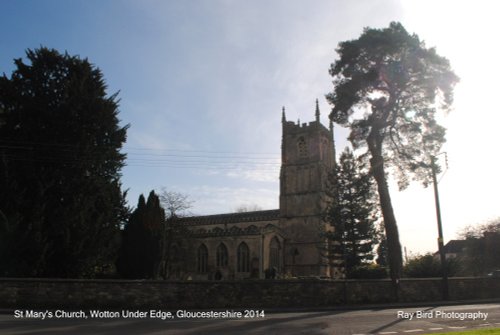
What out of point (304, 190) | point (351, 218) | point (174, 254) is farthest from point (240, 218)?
point (351, 218)

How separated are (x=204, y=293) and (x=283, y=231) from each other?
1447 inches

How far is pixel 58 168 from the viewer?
20.2m

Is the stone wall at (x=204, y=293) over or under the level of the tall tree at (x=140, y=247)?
under

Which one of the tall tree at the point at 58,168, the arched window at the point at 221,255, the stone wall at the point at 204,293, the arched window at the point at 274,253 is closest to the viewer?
the stone wall at the point at 204,293

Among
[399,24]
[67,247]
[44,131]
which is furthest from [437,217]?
[44,131]

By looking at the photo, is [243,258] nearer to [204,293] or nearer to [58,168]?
[204,293]

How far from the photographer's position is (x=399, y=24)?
84.1 ft

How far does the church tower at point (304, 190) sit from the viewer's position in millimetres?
54219

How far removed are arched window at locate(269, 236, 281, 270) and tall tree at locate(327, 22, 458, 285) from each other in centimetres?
2588

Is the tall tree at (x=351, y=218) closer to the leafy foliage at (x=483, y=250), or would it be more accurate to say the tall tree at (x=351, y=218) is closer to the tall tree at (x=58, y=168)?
the leafy foliage at (x=483, y=250)

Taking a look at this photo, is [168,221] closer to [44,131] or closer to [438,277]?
[44,131]

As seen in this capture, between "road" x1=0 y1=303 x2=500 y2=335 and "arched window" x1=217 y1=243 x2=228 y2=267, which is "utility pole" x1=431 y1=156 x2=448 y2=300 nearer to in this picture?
"road" x1=0 y1=303 x2=500 y2=335

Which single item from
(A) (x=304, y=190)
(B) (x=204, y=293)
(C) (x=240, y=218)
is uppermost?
(A) (x=304, y=190)

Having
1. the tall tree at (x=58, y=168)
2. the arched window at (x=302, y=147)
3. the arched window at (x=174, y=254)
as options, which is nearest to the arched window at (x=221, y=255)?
the arched window at (x=174, y=254)
